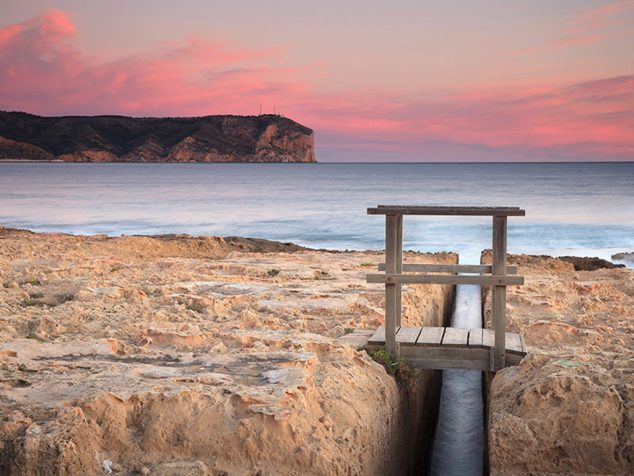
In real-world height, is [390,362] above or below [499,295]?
below

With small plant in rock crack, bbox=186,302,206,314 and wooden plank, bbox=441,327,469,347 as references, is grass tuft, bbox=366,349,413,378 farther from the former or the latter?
small plant in rock crack, bbox=186,302,206,314

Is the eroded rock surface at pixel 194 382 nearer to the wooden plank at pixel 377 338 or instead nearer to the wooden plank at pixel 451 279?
the wooden plank at pixel 377 338

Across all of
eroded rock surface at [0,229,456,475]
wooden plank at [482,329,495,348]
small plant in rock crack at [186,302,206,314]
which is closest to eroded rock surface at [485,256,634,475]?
wooden plank at [482,329,495,348]

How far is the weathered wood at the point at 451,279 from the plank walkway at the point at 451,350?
920 mm

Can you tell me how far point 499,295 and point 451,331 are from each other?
121cm

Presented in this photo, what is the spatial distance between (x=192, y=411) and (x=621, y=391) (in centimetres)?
425

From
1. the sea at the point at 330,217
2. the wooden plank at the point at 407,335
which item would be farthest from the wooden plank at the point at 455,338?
the sea at the point at 330,217

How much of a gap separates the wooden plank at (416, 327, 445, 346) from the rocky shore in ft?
1.84

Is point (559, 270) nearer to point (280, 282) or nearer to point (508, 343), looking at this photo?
point (280, 282)

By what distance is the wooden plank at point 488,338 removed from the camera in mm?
8875

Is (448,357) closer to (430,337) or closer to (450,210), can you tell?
(430,337)

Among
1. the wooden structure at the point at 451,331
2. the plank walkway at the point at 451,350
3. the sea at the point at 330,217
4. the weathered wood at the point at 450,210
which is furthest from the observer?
the sea at the point at 330,217

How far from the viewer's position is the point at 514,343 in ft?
29.8

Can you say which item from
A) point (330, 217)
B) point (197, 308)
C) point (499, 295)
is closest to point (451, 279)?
point (499, 295)
